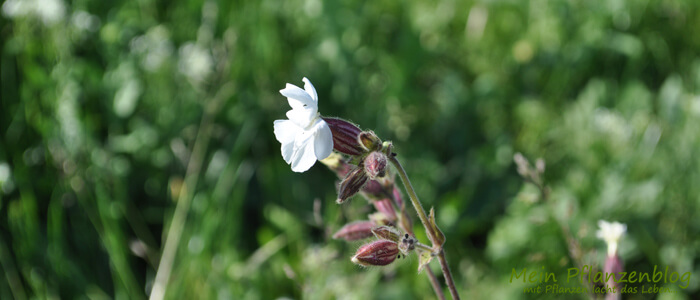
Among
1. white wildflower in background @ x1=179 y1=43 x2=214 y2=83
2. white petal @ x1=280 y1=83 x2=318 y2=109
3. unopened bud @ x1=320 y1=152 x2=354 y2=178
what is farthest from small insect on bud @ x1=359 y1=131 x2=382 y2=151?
white wildflower in background @ x1=179 y1=43 x2=214 y2=83

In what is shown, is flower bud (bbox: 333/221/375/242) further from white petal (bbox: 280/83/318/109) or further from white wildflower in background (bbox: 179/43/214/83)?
white wildflower in background (bbox: 179/43/214/83)

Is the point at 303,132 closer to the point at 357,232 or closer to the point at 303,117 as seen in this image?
the point at 303,117

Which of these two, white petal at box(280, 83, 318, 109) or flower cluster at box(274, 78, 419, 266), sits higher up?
white petal at box(280, 83, 318, 109)

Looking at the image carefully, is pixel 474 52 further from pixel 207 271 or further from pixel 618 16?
pixel 207 271

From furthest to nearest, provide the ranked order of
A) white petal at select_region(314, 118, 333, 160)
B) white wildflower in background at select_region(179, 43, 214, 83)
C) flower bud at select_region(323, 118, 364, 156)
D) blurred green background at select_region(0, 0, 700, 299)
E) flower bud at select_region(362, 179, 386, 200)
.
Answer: white wildflower in background at select_region(179, 43, 214, 83) < blurred green background at select_region(0, 0, 700, 299) < flower bud at select_region(362, 179, 386, 200) < flower bud at select_region(323, 118, 364, 156) < white petal at select_region(314, 118, 333, 160)

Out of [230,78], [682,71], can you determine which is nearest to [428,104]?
[230,78]

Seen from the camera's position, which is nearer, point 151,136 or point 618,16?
point 151,136

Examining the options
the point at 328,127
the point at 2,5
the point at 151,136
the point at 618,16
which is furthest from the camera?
the point at 618,16
